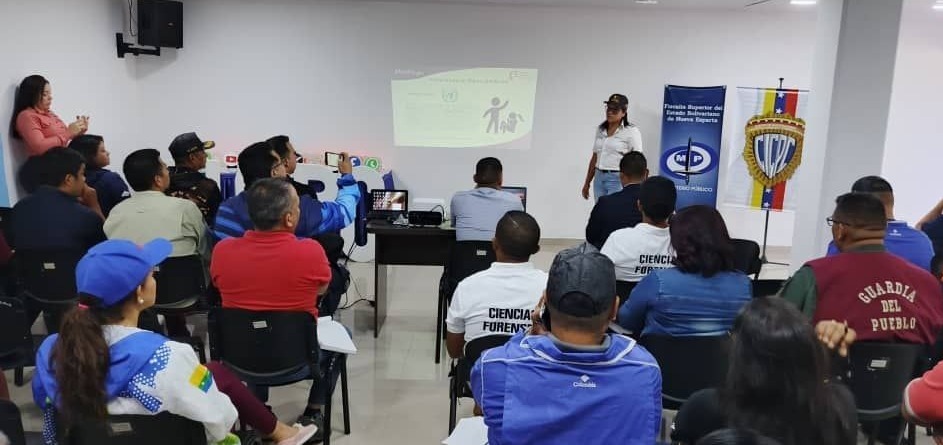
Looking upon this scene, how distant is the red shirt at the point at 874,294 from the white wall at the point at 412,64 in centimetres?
530

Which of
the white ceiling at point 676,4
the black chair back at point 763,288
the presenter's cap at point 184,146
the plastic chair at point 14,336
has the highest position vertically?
the white ceiling at point 676,4

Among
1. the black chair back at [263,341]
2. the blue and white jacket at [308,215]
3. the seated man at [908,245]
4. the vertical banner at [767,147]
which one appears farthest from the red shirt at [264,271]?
the vertical banner at [767,147]

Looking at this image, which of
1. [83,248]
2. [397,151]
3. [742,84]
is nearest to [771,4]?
[742,84]

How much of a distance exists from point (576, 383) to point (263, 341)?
165cm

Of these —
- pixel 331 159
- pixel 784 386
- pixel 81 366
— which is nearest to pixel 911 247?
pixel 784 386

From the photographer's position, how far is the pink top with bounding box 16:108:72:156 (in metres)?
5.09

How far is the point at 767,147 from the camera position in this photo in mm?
7246

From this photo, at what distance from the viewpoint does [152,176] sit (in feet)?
11.7

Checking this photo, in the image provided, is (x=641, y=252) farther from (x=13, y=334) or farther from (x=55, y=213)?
(x=55, y=213)

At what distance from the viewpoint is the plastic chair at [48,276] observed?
3.29 metres

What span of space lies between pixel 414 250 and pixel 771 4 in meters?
4.90

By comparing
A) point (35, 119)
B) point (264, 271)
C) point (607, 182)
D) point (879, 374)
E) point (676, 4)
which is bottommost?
point (879, 374)

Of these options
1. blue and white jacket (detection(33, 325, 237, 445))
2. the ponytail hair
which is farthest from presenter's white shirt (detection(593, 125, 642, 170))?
the ponytail hair

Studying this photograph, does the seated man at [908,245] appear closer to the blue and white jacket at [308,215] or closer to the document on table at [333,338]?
the document on table at [333,338]
